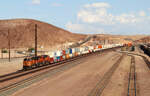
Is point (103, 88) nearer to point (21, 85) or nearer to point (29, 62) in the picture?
point (21, 85)

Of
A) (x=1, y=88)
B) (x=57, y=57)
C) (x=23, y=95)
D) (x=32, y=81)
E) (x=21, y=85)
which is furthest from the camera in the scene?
(x=57, y=57)

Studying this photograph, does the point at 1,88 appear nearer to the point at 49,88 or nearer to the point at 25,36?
the point at 49,88

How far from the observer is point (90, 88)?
2736 centimetres

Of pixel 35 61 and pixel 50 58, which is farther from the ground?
pixel 50 58

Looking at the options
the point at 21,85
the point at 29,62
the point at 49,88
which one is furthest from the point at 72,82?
the point at 29,62

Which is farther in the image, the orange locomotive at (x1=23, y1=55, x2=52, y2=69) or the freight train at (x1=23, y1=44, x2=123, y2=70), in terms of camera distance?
the freight train at (x1=23, y1=44, x2=123, y2=70)

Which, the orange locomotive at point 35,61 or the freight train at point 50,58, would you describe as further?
the freight train at point 50,58

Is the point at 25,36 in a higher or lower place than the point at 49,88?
higher

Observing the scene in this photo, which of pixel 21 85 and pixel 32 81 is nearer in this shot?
pixel 21 85

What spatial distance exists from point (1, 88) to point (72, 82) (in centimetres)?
1027

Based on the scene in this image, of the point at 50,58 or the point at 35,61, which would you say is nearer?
the point at 35,61

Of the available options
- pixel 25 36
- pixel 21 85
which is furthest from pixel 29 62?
pixel 25 36

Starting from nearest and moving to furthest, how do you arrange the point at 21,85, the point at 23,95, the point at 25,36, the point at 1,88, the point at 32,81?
the point at 23,95 → the point at 1,88 → the point at 21,85 → the point at 32,81 → the point at 25,36

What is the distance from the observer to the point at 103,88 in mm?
27297
